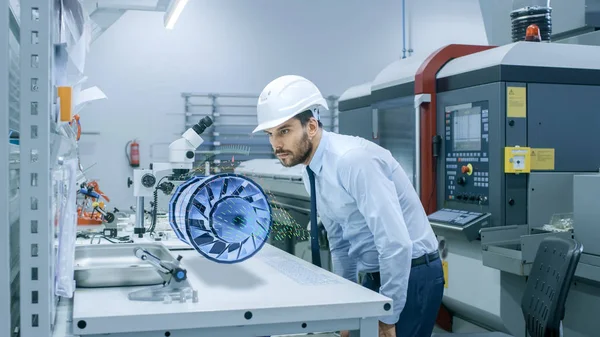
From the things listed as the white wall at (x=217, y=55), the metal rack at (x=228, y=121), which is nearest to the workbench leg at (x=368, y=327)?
the metal rack at (x=228, y=121)

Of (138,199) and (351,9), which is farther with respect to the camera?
(351,9)

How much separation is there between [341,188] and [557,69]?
1743 millimetres

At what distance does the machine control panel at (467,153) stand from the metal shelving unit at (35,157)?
2700mm

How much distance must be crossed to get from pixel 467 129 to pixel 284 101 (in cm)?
166

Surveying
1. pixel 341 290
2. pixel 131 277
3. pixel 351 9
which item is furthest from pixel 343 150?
pixel 351 9

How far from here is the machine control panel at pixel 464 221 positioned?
3389 millimetres

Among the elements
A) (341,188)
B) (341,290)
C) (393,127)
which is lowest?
(341,290)

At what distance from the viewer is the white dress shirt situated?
219 cm

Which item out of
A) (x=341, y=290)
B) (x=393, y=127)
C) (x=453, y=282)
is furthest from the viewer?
(x=393, y=127)

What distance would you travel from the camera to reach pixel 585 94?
352cm

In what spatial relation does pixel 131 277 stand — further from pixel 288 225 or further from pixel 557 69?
pixel 288 225

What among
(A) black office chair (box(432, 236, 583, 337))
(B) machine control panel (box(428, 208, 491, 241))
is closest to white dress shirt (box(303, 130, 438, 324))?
(A) black office chair (box(432, 236, 583, 337))

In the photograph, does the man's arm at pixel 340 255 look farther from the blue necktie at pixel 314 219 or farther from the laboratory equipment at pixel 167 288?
the laboratory equipment at pixel 167 288

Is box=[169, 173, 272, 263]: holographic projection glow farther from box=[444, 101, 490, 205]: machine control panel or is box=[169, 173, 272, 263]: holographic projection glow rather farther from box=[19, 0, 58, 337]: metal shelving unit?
box=[444, 101, 490, 205]: machine control panel
